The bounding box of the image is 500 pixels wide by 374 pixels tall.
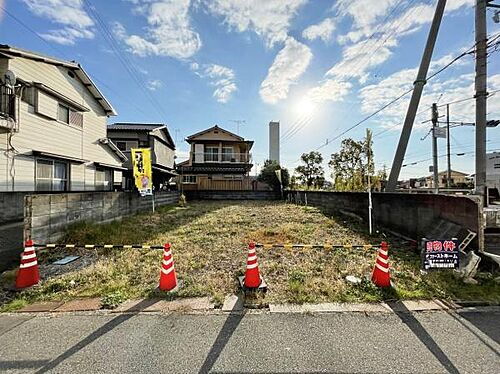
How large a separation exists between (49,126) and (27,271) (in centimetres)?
772

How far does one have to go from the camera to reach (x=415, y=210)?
593 centimetres

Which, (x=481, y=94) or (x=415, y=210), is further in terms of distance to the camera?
(x=481, y=94)

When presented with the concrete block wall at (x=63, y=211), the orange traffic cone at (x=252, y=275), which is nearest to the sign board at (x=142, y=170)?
the concrete block wall at (x=63, y=211)

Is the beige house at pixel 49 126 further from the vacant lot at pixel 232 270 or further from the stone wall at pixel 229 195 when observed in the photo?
the stone wall at pixel 229 195

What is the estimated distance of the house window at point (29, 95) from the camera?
26.9 ft

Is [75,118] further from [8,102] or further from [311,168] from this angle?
[311,168]

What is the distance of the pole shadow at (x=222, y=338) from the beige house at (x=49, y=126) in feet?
28.0

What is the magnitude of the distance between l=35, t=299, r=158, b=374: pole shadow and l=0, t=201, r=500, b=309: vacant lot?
0.28 metres

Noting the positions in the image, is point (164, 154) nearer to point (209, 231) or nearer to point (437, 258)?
point (209, 231)

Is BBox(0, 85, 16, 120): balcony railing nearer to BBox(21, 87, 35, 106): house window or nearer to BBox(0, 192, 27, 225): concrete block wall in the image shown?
BBox(21, 87, 35, 106): house window

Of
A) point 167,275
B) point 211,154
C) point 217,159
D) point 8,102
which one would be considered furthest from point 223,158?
point 167,275

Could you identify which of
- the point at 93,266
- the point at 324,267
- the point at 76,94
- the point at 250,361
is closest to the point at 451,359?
the point at 250,361

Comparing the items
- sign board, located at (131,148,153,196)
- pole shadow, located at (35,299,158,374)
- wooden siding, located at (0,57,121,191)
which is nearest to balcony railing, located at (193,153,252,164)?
wooden siding, located at (0,57,121,191)

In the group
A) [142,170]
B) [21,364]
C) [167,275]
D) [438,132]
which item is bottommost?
[21,364]
